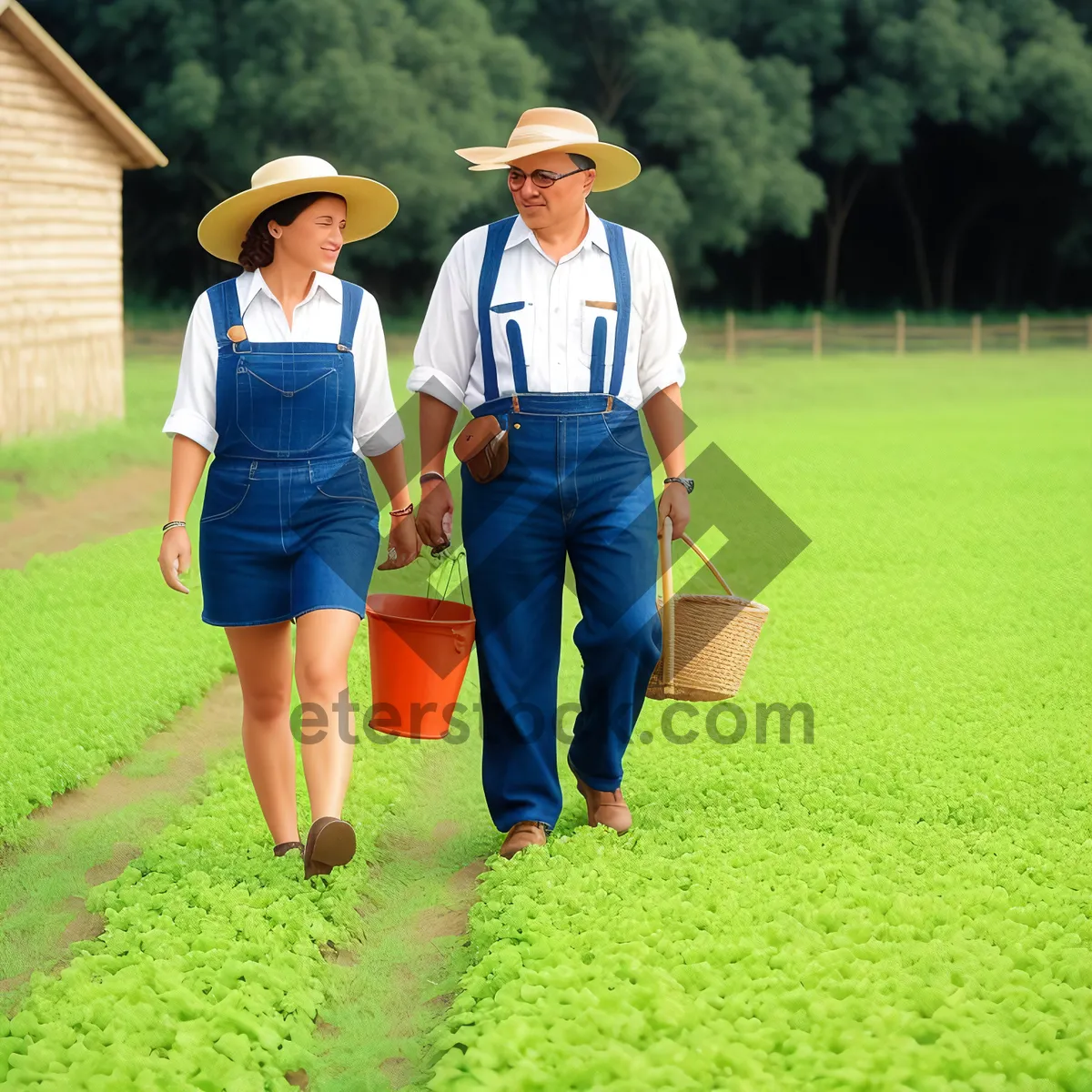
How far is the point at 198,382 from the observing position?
15.8ft

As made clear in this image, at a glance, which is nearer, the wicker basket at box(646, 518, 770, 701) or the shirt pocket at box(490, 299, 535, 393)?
the shirt pocket at box(490, 299, 535, 393)

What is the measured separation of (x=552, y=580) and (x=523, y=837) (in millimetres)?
876

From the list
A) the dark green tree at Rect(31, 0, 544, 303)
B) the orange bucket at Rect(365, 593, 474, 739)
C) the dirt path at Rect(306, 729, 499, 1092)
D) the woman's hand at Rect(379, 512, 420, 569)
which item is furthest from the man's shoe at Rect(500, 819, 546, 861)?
the dark green tree at Rect(31, 0, 544, 303)

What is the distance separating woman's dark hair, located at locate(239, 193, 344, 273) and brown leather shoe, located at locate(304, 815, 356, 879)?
67.5 inches

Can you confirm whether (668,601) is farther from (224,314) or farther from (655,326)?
(224,314)

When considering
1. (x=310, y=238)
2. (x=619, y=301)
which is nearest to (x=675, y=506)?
(x=619, y=301)

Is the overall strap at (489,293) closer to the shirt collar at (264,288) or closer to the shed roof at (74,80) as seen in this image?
the shirt collar at (264,288)

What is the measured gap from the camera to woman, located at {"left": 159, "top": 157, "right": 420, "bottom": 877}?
483 cm

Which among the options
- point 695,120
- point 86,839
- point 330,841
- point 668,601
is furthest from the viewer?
point 695,120

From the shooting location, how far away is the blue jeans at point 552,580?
5094 mm

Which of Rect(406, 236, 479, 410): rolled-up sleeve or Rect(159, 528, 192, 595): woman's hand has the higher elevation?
Rect(406, 236, 479, 410): rolled-up sleeve

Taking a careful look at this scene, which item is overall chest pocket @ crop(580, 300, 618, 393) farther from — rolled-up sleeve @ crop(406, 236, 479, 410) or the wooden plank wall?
the wooden plank wall

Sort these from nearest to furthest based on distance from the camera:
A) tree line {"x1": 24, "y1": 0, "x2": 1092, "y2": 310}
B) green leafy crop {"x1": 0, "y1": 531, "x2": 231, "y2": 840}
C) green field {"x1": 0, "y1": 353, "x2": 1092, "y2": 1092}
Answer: green field {"x1": 0, "y1": 353, "x2": 1092, "y2": 1092} < green leafy crop {"x1": 0, "y1": 531, "x2": 231, "y2": 840} < tree line {"x1": 24, "y1": 0, "x2": 1092, "y2": 310}

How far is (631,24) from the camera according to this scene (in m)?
49.2
